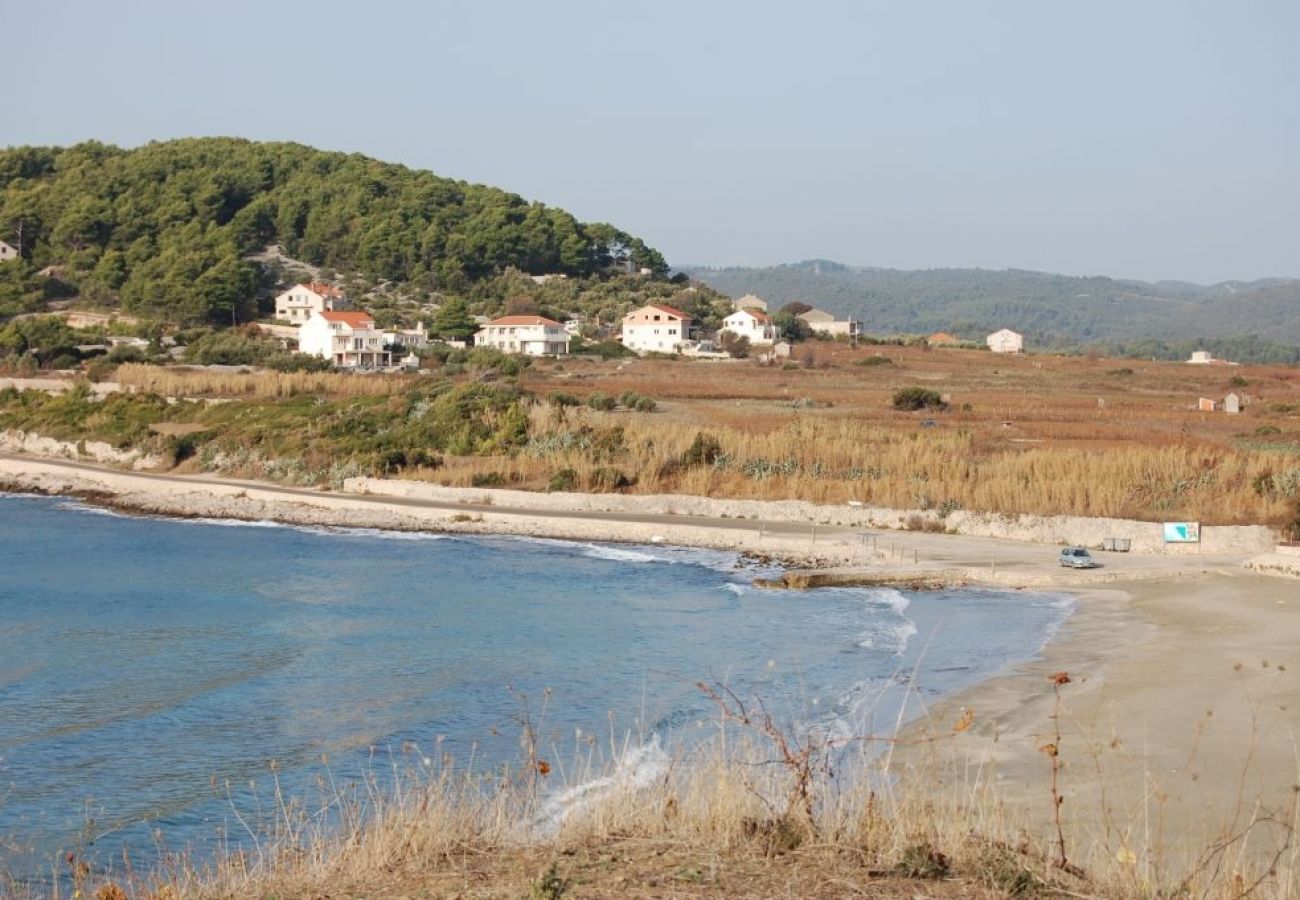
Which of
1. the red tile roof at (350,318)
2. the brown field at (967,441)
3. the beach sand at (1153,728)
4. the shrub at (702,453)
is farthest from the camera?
the red tile roof at (350,318)

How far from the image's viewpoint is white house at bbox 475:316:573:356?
294ft

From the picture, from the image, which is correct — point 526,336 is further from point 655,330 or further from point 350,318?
point 350,318

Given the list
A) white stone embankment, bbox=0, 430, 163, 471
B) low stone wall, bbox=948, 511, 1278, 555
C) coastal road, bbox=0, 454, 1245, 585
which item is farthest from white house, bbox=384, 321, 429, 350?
low stone wall, bbox=948, 511, 1278, 555

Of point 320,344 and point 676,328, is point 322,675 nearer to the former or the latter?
point 320,344

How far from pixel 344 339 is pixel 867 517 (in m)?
52.0

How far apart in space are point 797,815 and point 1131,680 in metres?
12.0

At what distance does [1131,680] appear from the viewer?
18922 mm

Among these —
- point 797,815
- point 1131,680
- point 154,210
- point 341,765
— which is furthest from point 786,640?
point 154,210

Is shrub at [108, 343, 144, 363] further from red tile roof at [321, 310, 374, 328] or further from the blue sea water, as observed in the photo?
Result: the blue sea water

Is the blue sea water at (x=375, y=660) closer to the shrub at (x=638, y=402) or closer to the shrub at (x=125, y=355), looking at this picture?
the shrub at (x=638, y=402)

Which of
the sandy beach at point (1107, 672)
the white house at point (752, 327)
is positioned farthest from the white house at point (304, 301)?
the sandy beach at point (1107, 672)

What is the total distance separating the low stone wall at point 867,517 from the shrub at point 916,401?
20988 millimetres

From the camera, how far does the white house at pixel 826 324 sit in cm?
12950

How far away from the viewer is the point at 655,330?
97688 mm
